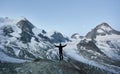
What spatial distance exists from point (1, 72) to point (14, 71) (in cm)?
Answer: 424

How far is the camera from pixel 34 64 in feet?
201

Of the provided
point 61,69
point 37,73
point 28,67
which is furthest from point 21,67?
point 61,69

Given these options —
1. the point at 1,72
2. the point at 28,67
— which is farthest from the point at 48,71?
the point at 1,72

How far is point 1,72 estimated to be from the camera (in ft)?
201

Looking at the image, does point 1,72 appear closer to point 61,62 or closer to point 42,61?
Answer: point 42,61

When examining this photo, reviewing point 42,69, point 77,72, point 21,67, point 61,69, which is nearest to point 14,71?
point 21,67

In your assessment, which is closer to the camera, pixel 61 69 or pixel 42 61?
pixel 61 69

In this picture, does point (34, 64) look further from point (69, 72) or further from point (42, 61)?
point (69, 72)

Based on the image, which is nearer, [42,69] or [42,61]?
[42,69]

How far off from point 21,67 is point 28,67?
6.78ft

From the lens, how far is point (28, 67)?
59969mm

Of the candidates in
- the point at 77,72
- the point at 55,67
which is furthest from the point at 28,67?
the point at 77,72

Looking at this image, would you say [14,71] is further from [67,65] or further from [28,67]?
[67,65]

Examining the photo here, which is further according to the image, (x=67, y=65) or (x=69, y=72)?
(x=67, y=65)
